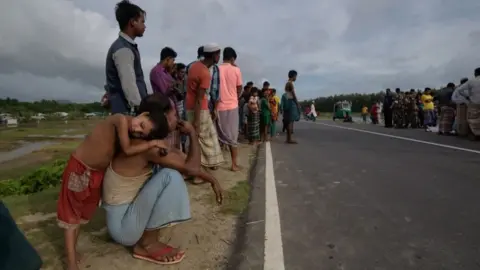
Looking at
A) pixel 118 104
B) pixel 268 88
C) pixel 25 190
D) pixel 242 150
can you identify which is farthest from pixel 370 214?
pixel 268 88

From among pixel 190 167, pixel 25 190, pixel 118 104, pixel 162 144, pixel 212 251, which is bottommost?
pixel 25 190

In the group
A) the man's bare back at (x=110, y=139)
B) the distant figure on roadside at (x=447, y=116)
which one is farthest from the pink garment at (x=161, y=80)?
the distant figure on roadside at (x=447, y=116)

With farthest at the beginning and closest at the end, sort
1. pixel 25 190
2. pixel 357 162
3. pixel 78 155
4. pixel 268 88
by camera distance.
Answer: pixel 268 88 → pixel 25 190 → pixel 357 162 → pixel 78 155

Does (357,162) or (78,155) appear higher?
(78,155)

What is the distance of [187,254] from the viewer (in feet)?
10.8

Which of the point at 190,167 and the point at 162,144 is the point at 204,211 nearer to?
the point at 190,167

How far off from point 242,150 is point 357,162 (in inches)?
112

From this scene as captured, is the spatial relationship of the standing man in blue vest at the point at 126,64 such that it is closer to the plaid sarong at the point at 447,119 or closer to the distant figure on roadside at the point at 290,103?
the distant figure on roadside at the point at 290,103

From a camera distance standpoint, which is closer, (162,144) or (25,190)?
(162,144)

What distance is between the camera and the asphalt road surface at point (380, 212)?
3.21m

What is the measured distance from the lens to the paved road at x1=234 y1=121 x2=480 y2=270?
320 centimetres

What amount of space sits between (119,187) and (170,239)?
77 centimetres

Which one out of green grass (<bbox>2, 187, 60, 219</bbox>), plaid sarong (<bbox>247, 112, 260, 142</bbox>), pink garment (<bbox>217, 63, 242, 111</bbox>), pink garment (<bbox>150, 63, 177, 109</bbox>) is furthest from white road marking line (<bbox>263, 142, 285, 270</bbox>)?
plaid sarong (<bbox>247, 112, 260, 142</bbox>)

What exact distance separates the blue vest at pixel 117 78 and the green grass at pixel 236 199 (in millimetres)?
1510
